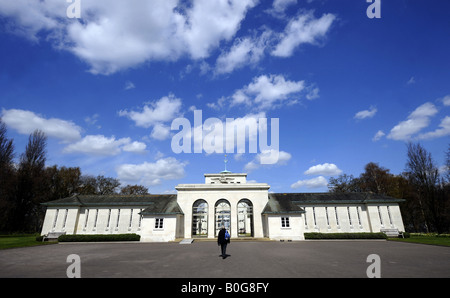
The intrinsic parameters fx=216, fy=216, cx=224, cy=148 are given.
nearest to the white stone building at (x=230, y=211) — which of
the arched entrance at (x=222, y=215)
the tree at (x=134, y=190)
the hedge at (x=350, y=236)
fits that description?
the arched entrance at (x=222, y=215)

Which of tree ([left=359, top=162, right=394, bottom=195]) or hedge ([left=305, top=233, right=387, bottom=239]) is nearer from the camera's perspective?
hedge ([left=305, top=233, right=387, bottom=239])

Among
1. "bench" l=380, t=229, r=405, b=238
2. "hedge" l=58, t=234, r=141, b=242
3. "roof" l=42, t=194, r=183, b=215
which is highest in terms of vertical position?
"roof" l=42, t=194, r=183, b=215

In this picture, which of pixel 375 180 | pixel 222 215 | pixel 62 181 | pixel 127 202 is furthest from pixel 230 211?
pixel 62 181

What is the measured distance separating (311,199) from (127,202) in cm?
2956

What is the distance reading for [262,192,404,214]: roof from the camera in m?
31.6

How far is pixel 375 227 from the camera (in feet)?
106

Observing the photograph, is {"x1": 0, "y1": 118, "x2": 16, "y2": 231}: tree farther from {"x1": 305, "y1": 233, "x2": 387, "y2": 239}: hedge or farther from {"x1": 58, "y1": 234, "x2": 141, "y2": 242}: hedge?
{"x1": 305, "y1": 233, "x2": 387, "y2": 239}: hedge

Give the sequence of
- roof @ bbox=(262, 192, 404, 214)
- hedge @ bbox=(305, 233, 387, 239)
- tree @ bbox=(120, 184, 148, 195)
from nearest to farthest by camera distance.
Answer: hedge @ bbox=(305, 233, 387, 239), roof @ bbox=(262, 192, 404, 214), tree @ bbox=(120, 184, 148, 195)

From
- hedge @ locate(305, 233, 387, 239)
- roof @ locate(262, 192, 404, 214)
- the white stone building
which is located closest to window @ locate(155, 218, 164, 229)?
the white stone building

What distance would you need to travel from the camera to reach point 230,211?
32594 millimetres

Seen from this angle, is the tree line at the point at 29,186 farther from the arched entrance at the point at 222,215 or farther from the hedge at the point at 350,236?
the hedge at the point at 350,236
